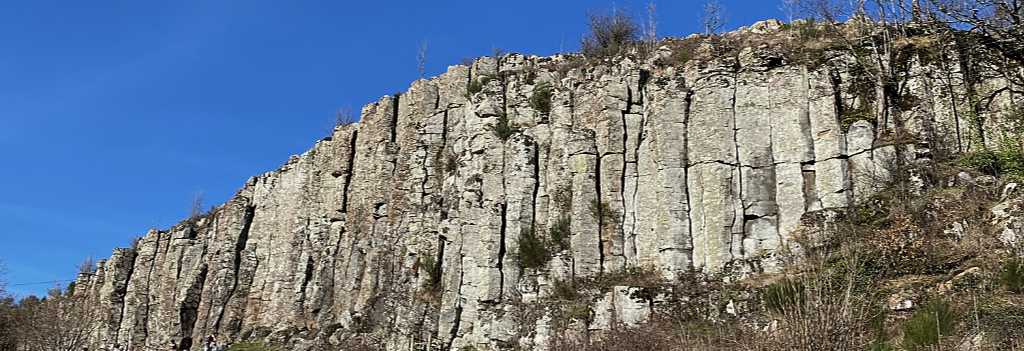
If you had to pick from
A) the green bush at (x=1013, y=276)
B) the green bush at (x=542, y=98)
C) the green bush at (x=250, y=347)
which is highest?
the green bush at (x=542, y=98)

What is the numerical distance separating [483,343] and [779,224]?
975 cm

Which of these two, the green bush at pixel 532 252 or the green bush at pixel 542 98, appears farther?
the green bush at pixel 542 98

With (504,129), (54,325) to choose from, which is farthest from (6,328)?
(504,129)

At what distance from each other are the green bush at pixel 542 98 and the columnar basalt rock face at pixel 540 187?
0.78 ft

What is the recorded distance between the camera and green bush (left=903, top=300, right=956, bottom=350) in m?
18.2

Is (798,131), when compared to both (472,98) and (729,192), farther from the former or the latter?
(472,98)

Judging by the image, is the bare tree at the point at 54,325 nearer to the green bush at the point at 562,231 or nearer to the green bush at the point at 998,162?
the green bush at the point at 562,231

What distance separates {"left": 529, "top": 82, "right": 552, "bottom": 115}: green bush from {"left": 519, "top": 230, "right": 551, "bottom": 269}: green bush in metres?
6.01

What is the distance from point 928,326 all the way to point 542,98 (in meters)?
20.4

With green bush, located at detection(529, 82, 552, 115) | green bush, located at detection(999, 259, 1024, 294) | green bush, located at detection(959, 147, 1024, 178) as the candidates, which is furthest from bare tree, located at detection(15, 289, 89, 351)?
green bush, located at detection(999, 259, 1024, 294)

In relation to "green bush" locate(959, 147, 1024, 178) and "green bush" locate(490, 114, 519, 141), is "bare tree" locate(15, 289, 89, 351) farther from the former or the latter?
"green bush" locate(959, 147, 1024, 178)

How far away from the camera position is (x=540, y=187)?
33.7 metres

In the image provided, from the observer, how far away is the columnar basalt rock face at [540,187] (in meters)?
29.1

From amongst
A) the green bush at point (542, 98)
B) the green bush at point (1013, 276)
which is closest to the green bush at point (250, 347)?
the green bush at point (542, 98)
